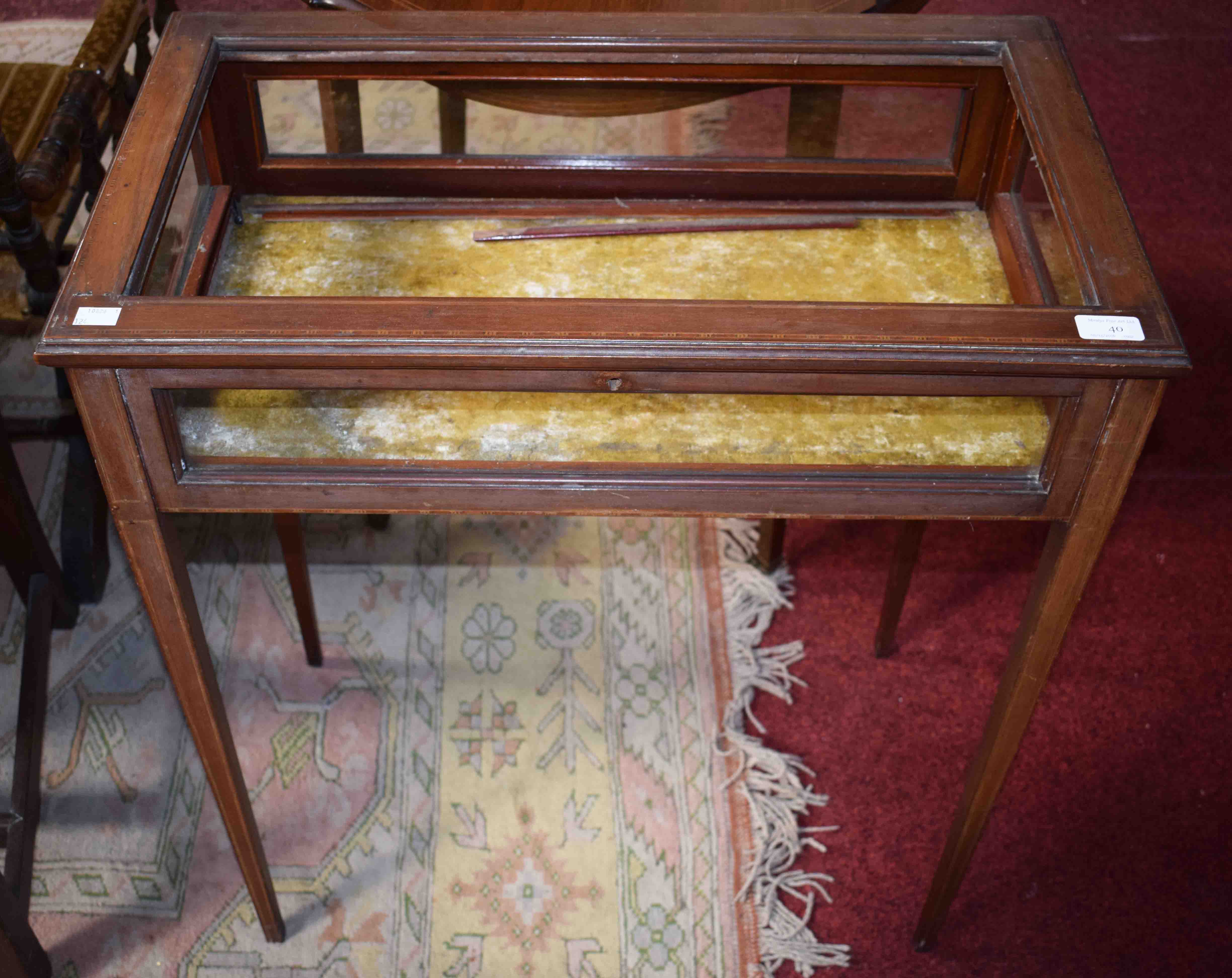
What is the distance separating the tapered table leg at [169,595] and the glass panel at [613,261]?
271mm

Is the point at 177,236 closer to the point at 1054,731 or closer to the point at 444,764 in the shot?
the point at 444,764

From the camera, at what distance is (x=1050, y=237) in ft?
4.20

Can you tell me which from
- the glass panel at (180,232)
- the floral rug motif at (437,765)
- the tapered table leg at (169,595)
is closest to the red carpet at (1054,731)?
the floral rug motif at (437,765)

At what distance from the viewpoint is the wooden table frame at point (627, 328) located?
1.05 metres

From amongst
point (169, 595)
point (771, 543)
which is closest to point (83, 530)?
point (169, 595)

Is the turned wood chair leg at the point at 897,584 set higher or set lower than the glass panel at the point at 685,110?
lower

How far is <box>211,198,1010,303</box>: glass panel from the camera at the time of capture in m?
1.37

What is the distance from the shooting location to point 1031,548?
2.25 m

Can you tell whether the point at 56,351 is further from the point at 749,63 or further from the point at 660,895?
the point at 660,895

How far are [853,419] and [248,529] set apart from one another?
51.1 inches

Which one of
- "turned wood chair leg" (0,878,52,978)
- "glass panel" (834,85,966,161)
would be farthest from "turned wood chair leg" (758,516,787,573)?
"turned wood chair leg" (0,878,52,978)

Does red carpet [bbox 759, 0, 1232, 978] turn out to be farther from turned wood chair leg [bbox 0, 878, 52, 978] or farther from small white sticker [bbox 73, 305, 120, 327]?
small white sticker [bbox 73, 305, 120, 327]

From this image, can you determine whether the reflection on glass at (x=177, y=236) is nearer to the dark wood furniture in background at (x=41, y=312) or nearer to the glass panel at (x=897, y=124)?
the dark wood furniture in background at (x=41, y=312)

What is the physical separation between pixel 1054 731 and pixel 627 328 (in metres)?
1.22
